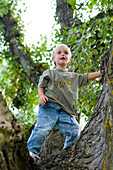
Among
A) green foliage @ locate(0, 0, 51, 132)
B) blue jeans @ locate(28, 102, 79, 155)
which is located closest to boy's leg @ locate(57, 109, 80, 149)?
blue jeans @ locate(28, 102, 79, 155)

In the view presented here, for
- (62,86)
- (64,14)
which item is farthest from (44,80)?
(64,14)

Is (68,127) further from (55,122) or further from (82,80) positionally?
(82,80)

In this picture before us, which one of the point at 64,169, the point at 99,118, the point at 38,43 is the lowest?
the point at 64,169

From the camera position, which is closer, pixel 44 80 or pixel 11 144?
pixel 11 144

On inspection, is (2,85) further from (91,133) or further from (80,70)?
(91,133)

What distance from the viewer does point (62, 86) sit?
2238mm

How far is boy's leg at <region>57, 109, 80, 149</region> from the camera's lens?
203cm

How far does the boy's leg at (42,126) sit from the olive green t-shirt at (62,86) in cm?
10

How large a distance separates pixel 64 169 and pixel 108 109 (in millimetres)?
522

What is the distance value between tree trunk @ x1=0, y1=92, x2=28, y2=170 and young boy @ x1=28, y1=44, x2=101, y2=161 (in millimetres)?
454

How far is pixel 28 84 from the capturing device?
5.41 metres

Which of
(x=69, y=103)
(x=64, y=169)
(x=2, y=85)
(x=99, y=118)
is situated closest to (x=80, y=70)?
(x=69, y=103)

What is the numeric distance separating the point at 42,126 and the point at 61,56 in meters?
0.84

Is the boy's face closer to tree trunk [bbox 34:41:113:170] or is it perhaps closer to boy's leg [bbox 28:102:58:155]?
boy's leg [bbox 28:102:58:155]
